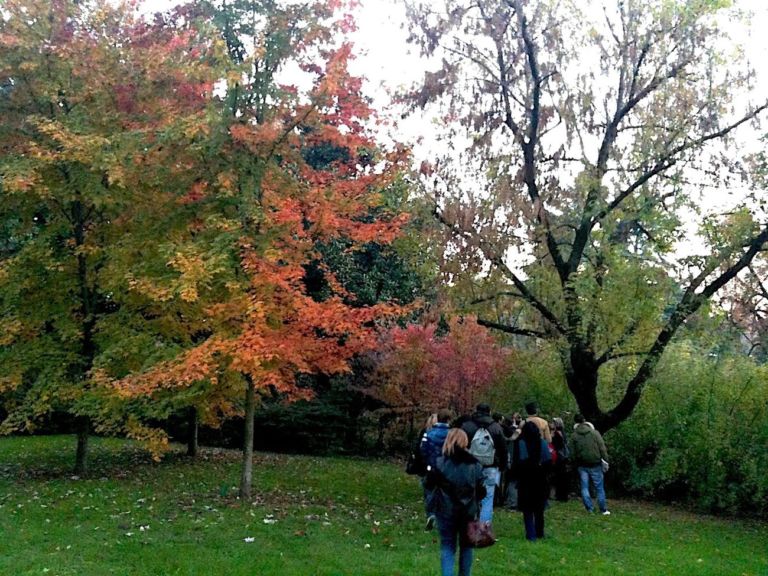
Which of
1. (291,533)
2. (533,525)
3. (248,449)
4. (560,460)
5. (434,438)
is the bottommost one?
(291,533)

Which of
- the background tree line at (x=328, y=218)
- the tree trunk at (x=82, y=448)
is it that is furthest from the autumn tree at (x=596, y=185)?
the tree trunk at (x=82, y=448)

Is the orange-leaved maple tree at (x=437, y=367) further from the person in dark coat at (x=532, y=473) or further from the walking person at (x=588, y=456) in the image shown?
the person in dark coat at (x=532, y=473)

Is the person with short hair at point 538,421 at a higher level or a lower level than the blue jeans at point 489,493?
higher

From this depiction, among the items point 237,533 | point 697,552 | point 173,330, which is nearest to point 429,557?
point 237,533

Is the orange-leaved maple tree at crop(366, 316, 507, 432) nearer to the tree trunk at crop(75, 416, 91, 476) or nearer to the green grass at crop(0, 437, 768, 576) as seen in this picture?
the green grass at crop(0, 437, 768, 576)

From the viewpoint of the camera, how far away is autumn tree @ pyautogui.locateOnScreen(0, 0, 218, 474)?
13250 mm

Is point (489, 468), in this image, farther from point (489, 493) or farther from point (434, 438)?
point (434, 438)

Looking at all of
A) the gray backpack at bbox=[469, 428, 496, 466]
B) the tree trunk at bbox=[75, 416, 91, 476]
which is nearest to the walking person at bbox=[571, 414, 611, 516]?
the gray backpack at bbox=[469, 428, 496, 466]

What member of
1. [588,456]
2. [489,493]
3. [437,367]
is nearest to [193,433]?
[437,367]

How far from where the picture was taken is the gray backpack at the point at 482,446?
991 centimetres

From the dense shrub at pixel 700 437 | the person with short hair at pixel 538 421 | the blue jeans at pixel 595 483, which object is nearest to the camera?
the person with short hair at pixel 538 421

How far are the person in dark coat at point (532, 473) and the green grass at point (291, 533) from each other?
31 cm

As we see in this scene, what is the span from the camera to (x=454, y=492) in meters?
7.02

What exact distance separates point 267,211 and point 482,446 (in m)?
5.20
